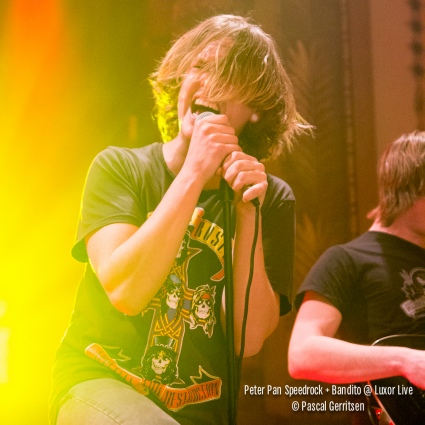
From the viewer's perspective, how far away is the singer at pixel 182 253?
916 mm

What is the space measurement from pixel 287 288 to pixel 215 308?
0.20 meters

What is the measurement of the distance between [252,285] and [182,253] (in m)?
0.16

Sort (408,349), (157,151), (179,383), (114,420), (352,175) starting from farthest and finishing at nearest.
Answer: (352,175)
(408,349)
(157,151)
(179,383)
(114,420)

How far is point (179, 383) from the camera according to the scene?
103 centimetres

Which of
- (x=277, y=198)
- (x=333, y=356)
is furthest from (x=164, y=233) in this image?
(x=333, y=356)

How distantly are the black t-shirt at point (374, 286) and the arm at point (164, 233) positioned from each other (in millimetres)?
868

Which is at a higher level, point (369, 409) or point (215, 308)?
point (215, 308)

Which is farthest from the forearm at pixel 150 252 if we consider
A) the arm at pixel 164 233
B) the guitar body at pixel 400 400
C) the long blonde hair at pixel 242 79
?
the guitar body at pixel 400 400

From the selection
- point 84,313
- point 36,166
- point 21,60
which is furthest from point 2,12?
point 84,313

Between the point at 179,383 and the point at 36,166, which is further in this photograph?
the point at 36,166

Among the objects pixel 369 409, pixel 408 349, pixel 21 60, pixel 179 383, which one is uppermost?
pixel 21 60

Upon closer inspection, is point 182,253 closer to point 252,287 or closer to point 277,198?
point 252,287

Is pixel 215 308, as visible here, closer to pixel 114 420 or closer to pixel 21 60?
pixel 114 420

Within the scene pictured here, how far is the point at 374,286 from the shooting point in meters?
1.73
